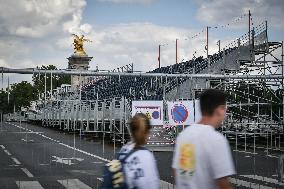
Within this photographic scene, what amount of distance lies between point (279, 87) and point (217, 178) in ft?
93.4

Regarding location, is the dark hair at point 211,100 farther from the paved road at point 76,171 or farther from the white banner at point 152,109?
the white banner at point 152,109

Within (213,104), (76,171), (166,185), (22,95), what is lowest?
(76,171)

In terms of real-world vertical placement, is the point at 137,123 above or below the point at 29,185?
above

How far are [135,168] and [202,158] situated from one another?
23.3 inches

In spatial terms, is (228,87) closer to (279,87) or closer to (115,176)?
(279,87)

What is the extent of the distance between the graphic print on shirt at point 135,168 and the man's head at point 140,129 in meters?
0.17

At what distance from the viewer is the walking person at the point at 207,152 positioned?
3891 mm

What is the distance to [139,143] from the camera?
4371mm

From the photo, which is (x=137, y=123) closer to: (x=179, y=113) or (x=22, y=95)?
(x=179, y=113)

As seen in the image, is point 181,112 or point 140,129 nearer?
point 140,129

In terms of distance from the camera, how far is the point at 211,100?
13.3 feet

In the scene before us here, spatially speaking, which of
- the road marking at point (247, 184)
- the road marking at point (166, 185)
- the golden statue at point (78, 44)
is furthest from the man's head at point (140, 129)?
the golden statue at point (78, 44)

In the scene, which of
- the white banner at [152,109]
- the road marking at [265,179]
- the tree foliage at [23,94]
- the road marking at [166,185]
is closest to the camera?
the road marking at [166,185]

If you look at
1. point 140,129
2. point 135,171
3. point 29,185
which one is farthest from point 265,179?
point 135,171
